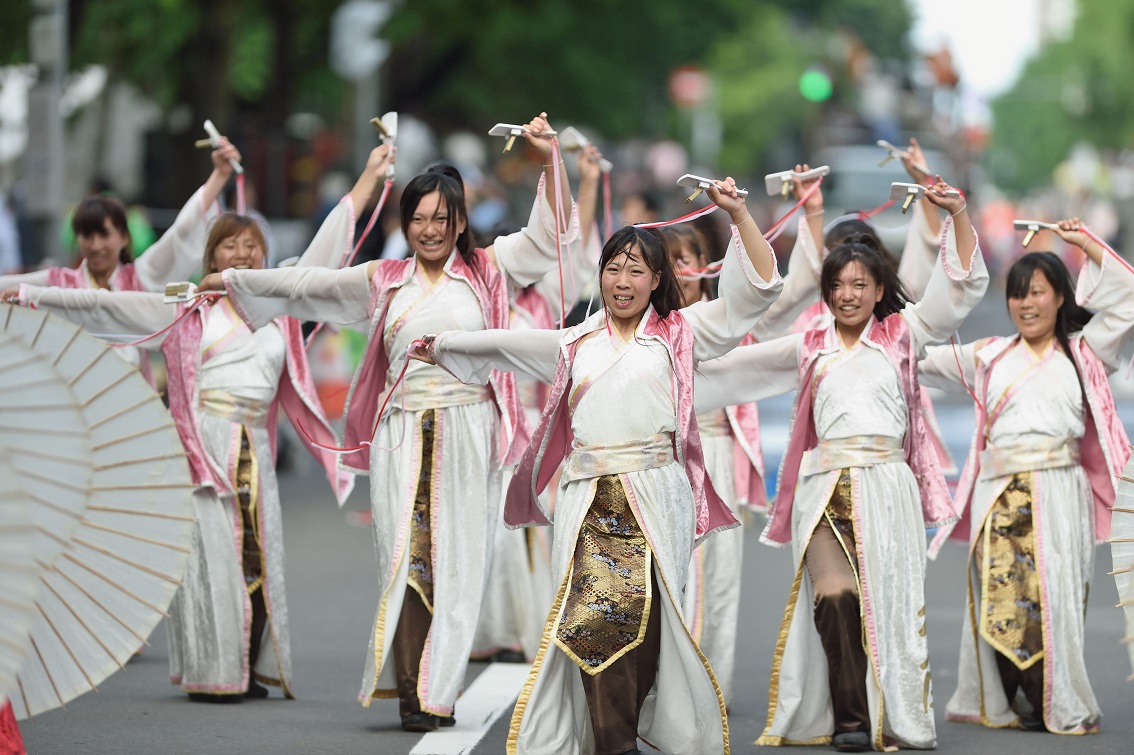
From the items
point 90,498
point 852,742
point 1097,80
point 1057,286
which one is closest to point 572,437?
point 852,742

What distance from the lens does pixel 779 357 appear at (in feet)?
24.1

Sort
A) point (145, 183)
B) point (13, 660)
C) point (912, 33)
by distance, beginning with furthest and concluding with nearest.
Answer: point (912, 33), point (145, 183), point (13, 660)

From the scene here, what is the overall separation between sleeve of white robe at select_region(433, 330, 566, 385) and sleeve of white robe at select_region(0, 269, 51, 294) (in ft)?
6.36

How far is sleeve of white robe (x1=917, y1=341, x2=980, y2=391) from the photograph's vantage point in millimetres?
7938

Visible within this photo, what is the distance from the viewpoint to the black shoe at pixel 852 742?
7.00 meters

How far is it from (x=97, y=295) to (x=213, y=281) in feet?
2.12

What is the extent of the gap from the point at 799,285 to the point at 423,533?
1728 mm

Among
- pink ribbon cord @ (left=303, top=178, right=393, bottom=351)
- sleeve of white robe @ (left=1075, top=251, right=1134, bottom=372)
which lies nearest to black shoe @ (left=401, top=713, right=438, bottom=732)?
pink ribbon cord @ (left=303, top=178, right=393, bottom=351)

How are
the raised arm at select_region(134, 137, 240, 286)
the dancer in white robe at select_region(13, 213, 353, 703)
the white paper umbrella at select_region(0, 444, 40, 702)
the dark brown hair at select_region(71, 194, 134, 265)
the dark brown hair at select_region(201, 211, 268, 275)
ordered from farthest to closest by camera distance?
1. the dark brown hair at select_region(71, 194, 134, 265)
2. the raised arm at select_region(134, 137, 240, 286)
3. the dark brown hair at select_region(201, 211, 268, 275)
4. the dancer in white robe at select_region(13, 213, 353, 703)
5. the white paper umbrella at select_region(0, 444, 40, 702)

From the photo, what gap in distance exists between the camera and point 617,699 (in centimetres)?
634

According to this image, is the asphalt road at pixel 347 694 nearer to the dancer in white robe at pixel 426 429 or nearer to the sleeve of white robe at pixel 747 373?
the dancer in white robe at pixel 426 429

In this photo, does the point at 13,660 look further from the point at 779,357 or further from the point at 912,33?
the point at 912,33

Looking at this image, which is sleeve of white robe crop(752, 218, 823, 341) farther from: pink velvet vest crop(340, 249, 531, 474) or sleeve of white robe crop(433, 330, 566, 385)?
sleeve of white robe crop(433, 330, 566, 385)

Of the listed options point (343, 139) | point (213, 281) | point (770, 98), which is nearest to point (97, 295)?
point (213, 281)
